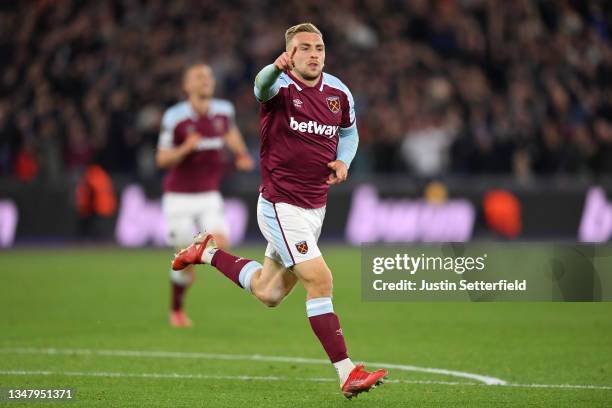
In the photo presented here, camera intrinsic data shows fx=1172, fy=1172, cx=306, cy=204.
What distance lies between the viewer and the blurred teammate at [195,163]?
1244 centimetres

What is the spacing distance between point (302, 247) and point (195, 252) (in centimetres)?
140

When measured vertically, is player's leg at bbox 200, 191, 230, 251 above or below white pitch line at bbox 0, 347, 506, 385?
above

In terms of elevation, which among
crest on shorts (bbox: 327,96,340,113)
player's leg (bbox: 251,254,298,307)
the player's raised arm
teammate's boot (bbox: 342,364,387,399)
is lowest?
teammate's boot (bbox: 342,364,387,399)

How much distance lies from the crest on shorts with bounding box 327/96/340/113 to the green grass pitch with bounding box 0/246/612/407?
193cm

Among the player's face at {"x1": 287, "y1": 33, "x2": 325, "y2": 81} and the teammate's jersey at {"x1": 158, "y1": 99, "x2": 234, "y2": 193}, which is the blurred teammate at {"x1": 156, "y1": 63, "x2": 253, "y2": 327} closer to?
the teammate's jersey at {"x1": 158, "y1": 99, "x2": 234, "y2": 193}

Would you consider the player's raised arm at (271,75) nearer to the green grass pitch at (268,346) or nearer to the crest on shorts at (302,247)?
the crest on shorts at (302,247)

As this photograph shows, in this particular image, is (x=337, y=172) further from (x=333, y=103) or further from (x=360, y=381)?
(x=360, y=381)

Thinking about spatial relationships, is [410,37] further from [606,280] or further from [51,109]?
[606,280]

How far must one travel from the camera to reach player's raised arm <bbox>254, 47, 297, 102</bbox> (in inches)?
288

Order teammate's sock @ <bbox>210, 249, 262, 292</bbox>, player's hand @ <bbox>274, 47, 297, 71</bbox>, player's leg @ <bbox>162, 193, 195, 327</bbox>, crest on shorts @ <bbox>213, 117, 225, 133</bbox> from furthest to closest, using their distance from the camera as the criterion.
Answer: crest on shorts @ <bbox>213, 117, 225, 133</bbox>, player's leg @ <bbox>162, 193, 195, 327</bbox>, teammate's sock @ <bbox>210, 249, 262, 292</bbox>, player's hand @ <bbox>274, 47, 297, 71</bbox>

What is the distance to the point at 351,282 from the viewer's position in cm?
1639

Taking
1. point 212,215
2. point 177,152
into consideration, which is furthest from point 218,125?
point 212,215

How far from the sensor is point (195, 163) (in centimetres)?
1260

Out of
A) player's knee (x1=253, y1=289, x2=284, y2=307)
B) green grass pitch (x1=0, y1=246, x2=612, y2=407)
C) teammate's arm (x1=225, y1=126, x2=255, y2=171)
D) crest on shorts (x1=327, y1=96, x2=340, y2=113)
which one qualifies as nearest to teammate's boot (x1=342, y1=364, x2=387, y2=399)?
green grass pitch (x1=0, y1=246, x2=612, y2=407)
